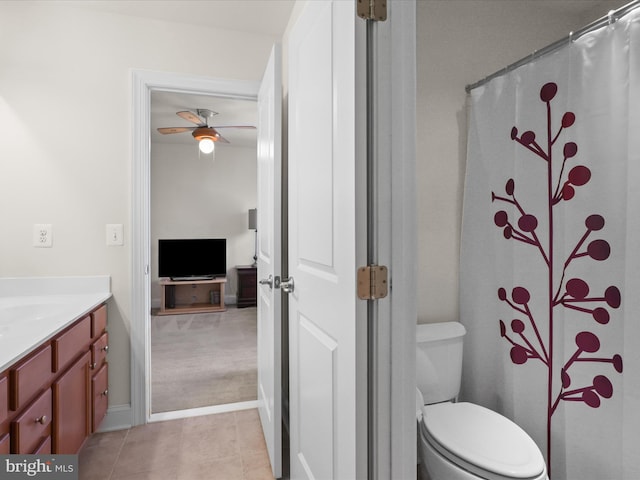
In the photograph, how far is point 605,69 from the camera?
1.49m

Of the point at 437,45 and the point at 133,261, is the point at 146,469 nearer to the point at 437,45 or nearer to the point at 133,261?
the point at 133,261

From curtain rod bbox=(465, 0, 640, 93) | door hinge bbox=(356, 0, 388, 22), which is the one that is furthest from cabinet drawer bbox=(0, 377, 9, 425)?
curtain rod bbox=(465, 0, 640, 93)

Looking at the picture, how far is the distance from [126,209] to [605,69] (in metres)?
2.43

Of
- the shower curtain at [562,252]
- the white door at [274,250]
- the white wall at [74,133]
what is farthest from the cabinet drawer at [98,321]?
the shower curtain at [562,252]

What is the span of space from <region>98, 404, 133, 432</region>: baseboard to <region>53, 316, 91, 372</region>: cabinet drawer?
62 cm

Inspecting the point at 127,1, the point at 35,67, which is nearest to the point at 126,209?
the point at 35,67

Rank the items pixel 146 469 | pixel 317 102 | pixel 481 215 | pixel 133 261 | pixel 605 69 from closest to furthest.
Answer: pixel 317 102 < pixel 605 69 < pixel 146 469 < pixel 481 215 < pixel 133 261

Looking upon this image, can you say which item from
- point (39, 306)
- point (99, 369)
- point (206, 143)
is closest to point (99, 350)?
point (99, 369)

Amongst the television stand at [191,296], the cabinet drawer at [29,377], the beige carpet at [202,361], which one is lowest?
the beige carpet at [202,361]

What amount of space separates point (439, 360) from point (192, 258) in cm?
446

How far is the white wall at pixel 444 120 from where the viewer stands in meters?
2.00

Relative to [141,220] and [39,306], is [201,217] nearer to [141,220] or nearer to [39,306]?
[141,220]

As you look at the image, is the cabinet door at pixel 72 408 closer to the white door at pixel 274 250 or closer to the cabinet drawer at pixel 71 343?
the cabinet drawer at pixel 71 343

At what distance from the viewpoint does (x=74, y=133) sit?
213cm
